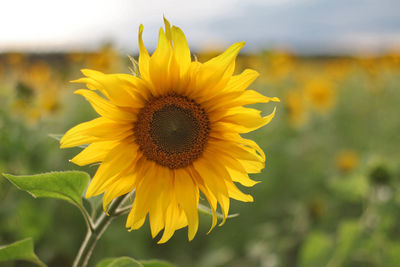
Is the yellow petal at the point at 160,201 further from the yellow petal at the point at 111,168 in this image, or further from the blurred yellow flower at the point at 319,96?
the blurred yellow flower at the point at 319,96

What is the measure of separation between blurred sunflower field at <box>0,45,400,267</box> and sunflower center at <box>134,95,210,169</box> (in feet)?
0.94

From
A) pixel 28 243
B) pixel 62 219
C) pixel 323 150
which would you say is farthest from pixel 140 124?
pixel 323 150

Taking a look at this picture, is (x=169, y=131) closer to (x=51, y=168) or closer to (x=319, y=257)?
(x=319, y=257)

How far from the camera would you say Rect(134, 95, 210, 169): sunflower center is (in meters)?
1.18

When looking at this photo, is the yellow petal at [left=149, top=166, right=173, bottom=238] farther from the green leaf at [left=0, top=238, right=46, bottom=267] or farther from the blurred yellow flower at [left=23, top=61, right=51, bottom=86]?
the blurred yellow flower at [left=23, top=61, right=51, bottom=86]

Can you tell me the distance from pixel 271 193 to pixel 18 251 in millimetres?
3189

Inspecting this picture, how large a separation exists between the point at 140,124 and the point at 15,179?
38 centimetres

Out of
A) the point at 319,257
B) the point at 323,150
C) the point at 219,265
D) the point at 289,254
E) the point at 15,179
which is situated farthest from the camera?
the point at 323,150

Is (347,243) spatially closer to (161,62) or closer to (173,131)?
(173,131)

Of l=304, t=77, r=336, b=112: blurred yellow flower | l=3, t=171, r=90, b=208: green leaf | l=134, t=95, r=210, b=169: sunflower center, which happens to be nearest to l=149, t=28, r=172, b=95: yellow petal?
l=134, t=95, r=210, b=169: sunflower center

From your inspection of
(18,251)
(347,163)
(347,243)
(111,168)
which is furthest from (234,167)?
(347,163)

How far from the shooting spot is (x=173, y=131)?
1.22 meters

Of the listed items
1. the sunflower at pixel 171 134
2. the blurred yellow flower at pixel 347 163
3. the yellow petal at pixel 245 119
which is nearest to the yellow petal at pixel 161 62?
the sunflower at pixel 171 134

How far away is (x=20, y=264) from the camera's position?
2791mm
